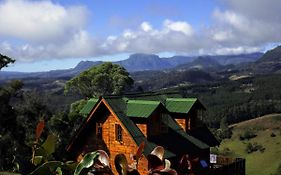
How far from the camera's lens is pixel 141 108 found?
2266 centimetres

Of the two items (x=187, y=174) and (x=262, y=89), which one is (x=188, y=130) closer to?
(x=187, y=174)

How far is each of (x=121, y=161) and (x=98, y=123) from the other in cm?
2205

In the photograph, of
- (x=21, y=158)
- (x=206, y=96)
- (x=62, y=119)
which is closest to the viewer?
(x=21, y=158)

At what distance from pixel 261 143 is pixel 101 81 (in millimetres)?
78822

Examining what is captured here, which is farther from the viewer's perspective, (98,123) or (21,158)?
(98,123)

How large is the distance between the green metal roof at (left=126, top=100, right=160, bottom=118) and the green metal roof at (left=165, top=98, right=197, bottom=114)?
9.63 ft

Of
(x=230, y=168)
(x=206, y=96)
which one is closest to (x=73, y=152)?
(x=230, y=168)

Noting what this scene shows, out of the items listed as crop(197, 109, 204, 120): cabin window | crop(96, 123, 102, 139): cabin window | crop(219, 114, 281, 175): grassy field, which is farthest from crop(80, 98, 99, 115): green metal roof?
crop(219, 114, 281, 175): grassy field

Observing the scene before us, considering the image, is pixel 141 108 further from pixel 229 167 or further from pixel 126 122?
pixel 229 167

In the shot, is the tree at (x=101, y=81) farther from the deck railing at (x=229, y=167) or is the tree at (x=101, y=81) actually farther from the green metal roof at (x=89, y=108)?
the green metal roof at (x=89, y=108)

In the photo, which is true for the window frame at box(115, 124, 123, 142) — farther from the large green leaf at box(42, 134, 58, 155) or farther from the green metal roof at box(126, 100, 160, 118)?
the large green leaf at box(42, 134, 58, 155)

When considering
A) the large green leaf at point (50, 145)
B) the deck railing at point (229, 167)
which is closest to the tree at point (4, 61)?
the deck railing at point (229, 167)

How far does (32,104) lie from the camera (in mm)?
37812

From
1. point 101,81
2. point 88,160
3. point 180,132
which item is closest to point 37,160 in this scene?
point 88,160
